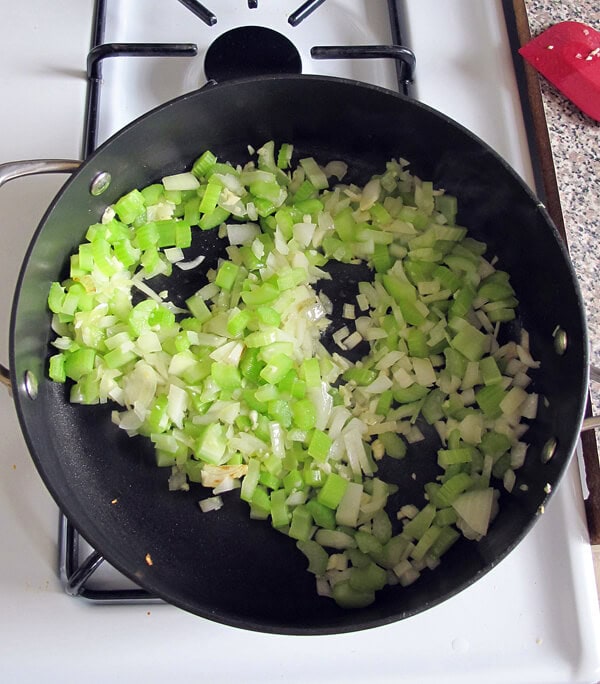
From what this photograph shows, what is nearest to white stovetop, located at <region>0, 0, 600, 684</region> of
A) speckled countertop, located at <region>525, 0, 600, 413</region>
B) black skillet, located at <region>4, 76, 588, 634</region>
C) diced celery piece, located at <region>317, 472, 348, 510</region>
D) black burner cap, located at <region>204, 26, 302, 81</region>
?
black skillet, located at <region>4, 76, 588, 634</region>

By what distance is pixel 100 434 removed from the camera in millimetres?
1093

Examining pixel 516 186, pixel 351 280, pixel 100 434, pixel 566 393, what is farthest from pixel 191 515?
pixel 516 186

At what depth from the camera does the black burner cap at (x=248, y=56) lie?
44.7 inches

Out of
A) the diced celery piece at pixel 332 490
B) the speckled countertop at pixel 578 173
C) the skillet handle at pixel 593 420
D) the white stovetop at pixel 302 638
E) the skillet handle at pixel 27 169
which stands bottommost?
the white stovetop at pixel 302 638

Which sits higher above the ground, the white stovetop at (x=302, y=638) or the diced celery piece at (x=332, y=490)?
the diced celery piece at (x=332, y=490)

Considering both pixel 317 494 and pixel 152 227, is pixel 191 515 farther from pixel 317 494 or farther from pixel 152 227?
pixel 152 227

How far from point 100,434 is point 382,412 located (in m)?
0.46

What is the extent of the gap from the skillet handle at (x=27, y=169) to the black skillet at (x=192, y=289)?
23mm

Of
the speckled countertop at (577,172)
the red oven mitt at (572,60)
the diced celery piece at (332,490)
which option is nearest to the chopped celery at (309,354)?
the diced celery piece at (332,490)

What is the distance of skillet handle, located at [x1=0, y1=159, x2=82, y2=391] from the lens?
93 centimetres

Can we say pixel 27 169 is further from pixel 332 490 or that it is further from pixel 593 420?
pixel 593 420

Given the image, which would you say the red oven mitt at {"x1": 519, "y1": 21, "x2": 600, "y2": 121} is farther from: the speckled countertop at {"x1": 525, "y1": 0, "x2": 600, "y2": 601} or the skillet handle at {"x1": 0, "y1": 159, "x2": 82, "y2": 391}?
the skillet handle at {"x1": 0, "y1": 159, "x2": 82, "y2": 391}

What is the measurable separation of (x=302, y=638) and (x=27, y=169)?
768mm

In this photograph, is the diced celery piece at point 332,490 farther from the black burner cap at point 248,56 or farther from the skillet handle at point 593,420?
the black burner cap at point 248,56
